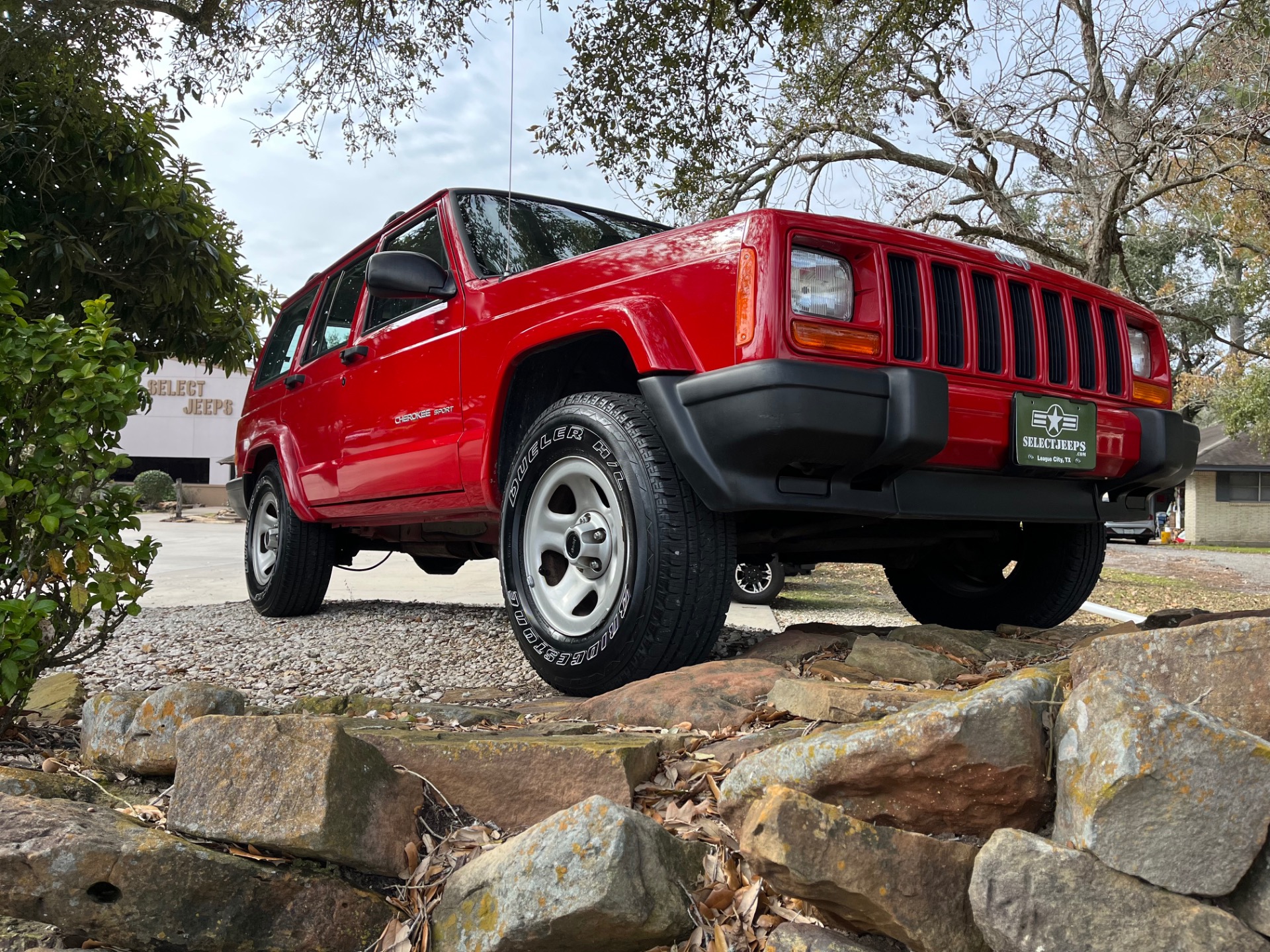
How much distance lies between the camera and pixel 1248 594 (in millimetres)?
11094

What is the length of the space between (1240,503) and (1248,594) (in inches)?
955

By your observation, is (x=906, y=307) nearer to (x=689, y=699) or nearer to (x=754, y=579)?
(x=689, y=699)

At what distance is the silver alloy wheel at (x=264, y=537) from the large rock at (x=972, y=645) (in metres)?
3.69

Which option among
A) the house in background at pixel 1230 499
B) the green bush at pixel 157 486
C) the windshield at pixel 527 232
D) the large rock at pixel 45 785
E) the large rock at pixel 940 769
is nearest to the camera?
the large rock at pixel 940 769

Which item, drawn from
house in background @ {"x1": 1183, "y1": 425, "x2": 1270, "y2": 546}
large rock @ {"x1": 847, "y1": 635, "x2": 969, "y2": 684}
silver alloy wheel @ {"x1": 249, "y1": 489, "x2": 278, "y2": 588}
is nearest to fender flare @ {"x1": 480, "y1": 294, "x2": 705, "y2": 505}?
large rock @ {"x1": 847, "y1": 635, "x2": 969, "y2": 684}

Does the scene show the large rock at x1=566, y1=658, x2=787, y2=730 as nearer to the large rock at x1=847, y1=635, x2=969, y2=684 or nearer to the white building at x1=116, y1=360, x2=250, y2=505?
the large rock at x1=847, y1=635, x2=969, y2=684

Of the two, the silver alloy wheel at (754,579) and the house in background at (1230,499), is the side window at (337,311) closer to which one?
the silver alloy wheel at (754,579)

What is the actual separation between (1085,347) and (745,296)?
5.02 ft

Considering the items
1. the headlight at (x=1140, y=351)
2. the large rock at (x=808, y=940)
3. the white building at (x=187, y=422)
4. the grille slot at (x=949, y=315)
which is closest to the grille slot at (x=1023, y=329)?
the grille slot at (x=949, y=315)

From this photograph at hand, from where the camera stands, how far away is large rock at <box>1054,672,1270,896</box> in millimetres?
1588

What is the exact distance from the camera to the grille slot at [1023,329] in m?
3.29

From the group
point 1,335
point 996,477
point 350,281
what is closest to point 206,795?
point 1,335

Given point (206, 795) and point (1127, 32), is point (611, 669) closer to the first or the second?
point (206, 795)

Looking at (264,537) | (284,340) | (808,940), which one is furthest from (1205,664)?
(284,340)
